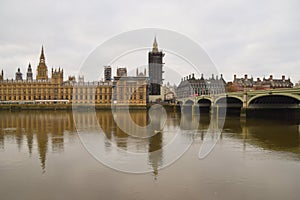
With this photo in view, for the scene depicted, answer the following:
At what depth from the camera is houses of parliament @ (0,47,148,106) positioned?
249ft

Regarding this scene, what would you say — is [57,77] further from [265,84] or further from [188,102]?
[265,84]

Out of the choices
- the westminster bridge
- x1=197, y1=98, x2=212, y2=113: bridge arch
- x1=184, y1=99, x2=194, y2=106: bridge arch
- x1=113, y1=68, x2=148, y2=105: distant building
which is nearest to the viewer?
the westminster bridge

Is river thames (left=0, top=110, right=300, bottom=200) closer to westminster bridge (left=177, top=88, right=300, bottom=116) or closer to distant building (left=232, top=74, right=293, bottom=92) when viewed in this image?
westminster bridge (left=177, top=88, right=300, bottom=116)

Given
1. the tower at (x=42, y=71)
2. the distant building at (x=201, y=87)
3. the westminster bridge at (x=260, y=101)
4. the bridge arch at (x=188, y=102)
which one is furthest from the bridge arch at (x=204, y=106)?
the tower at (x=42, y=71)

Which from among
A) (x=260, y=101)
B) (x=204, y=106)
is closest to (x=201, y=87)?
(x=204, y=106)

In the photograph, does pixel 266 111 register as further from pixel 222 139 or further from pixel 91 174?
pixel 91 174

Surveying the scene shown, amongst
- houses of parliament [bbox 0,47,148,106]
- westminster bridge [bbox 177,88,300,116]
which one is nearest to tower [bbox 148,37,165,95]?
houses of parliament [bbox 0,47,148,106]

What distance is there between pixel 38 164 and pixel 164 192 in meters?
6.30

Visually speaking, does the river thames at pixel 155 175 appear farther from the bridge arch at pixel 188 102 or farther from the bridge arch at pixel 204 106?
the bridge arch at pixel 188 102

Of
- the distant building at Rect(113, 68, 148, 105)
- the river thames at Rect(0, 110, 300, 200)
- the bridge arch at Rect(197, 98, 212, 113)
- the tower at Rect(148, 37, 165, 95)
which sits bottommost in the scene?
the river thames at Rect(0, 110, 300, 200)

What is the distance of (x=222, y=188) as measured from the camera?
8852 mm

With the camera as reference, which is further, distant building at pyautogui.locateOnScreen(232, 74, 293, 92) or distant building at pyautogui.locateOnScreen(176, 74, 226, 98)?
distant building at pyautogui.locateOnScreen(232, 74, 293, 92)

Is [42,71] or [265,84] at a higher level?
[42,71]

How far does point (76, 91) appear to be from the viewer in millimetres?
78125
